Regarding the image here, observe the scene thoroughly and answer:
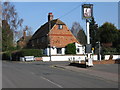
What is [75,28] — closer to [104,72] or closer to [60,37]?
[60,37]

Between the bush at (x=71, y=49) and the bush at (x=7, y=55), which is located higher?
the bush at (x=71, y=49)

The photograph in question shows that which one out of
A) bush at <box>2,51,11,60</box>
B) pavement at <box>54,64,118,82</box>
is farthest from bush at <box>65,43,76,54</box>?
pavement at <box>54,64,118,82</box>

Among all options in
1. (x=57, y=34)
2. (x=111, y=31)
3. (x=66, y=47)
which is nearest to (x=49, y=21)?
(x=57, y=34)

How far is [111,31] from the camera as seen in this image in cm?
8625

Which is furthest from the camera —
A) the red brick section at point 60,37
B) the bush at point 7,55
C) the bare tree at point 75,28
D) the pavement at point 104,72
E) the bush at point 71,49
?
the bare tree at point 75,28

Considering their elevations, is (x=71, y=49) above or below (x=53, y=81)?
above

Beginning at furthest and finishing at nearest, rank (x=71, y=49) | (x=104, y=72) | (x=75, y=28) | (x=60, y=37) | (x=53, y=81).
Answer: (x=75, y=28) < (x=60, y=37) < (x=71, y=49) < (x=104, y=72) < (x=53, y=81)

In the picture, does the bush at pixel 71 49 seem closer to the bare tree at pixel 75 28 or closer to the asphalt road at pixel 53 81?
the bare tree at pixel 75 28

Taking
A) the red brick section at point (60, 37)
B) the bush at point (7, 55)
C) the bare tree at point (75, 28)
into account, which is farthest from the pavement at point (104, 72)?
the bare tree at point (75, 28)

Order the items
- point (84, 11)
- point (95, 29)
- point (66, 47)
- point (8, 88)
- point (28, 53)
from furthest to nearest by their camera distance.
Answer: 1. point (95, 29)
2. point (66, 47)
3. point (28, 53)
4. point (84, 11)
5. point (8, 88)

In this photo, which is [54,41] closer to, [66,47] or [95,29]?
[66,47]

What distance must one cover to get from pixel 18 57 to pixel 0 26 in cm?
1259

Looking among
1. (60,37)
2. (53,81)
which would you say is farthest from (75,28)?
(53,81)

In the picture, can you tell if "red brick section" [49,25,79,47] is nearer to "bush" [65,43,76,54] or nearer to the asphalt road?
"bush" [65,43,76,54]
